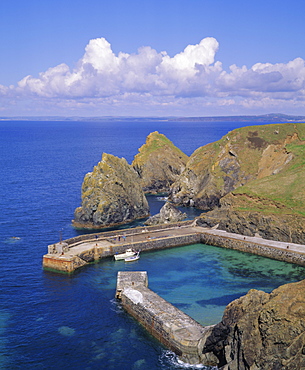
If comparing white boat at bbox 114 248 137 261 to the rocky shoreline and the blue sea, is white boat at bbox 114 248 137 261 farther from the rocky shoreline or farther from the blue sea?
the rocky shoreline

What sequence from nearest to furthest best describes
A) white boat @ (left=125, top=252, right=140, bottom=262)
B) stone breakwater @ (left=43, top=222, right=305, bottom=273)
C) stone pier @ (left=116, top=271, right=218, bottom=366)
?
stone pier @ (left=116, top=271, right=218, bottom=366) → stone breakwater @ (left=43, top=222, right=305, bottom=273) → white boat @ (left=125, top=252, right=140, bottom=262)

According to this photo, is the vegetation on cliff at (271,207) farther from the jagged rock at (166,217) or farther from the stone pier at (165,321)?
the stone pier at (165,321)

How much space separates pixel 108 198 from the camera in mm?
96812

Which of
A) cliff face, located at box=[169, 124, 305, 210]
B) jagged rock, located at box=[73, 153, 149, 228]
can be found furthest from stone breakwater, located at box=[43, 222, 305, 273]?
cliff face, located at box=[169, 124, 305, 210]

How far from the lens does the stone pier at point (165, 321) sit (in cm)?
4341

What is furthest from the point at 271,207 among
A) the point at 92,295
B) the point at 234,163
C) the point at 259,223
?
the point at 92,295

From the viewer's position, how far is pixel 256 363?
32.7 meters

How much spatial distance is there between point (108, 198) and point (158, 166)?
2190 inches

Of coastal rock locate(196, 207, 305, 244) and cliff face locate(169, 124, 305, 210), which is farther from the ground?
cliff face locate(169, 124, 305, 210)

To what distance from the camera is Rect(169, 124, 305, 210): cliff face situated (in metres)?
122

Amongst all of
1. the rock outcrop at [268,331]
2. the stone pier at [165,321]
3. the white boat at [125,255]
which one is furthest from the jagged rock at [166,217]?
the rock outcrop at [268,331]

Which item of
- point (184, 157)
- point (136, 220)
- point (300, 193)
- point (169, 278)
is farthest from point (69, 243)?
point (184, 157)

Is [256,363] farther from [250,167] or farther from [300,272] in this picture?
[250,167]

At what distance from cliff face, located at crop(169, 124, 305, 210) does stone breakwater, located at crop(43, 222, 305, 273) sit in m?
31.6
